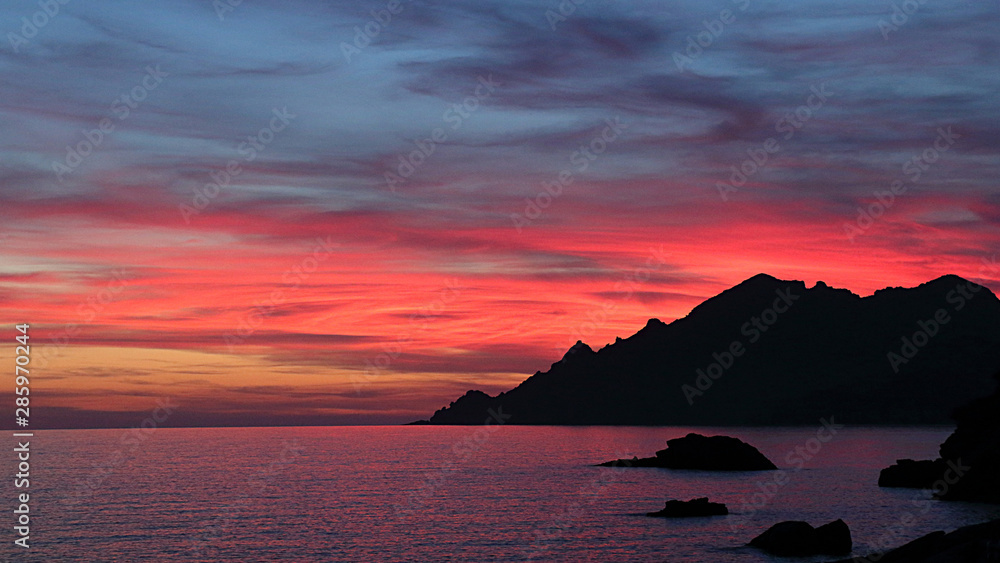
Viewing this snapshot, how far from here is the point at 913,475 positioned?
110125 millimetres

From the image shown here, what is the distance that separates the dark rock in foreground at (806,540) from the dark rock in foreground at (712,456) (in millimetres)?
91284

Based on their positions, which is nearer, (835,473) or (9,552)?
(9,552)

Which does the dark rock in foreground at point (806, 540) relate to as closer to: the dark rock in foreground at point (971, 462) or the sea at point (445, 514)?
the sea at point (445, 514)

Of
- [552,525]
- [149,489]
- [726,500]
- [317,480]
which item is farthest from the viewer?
[317,480]

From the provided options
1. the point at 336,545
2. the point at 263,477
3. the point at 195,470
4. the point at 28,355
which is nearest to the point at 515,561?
the point at 336,545

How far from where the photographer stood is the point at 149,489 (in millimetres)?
116438

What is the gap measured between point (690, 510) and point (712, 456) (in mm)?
74692

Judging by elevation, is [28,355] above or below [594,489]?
above

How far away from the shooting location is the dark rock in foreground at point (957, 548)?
36500 mm

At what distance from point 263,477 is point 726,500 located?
3186 inches

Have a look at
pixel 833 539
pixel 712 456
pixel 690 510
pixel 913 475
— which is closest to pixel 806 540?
pixel 833 539

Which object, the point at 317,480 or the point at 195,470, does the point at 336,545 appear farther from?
the point at 195,470

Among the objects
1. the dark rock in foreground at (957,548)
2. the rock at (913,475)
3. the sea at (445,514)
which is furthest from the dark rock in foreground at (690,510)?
the rock at (913,475)

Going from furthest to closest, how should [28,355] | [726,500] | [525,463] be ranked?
1. [525,463]
2. [726,500]
3. [28,355]
